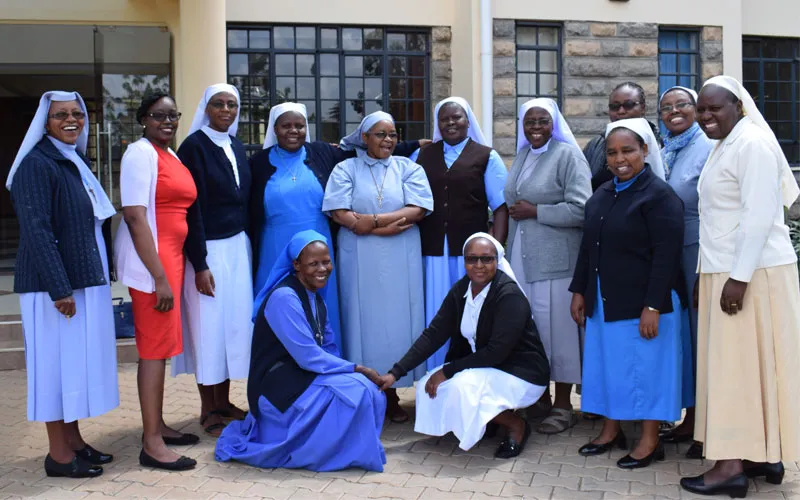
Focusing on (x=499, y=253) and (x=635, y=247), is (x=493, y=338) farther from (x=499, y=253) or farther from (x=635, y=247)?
(x=635, y=247)

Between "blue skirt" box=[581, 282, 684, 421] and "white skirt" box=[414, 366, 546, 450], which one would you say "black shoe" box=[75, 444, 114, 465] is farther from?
"blue skirt" box=[581, 282, 684, 421]

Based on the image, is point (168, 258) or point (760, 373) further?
point (168, 258)

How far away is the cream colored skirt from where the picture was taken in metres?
4.05

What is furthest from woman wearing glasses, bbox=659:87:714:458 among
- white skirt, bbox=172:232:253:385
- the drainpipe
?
the drainpipe

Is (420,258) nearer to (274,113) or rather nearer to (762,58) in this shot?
(274,113)

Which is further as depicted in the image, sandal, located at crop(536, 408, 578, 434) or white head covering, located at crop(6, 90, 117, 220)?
sandal, located at crop(536, 408, 578, 434)

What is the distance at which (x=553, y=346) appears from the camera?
17.6 ft

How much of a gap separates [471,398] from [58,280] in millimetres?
2346

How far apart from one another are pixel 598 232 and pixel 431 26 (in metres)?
Result: 6.51

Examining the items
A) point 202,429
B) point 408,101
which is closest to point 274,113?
point 202,429

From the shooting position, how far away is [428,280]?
560cm

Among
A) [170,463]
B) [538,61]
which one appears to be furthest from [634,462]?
[538,61]

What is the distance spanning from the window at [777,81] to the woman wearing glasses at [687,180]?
740 cm

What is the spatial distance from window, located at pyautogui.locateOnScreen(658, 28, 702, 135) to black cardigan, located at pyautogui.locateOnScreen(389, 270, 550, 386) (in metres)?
7.06
